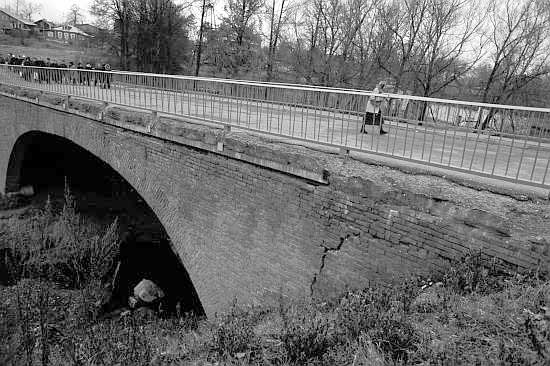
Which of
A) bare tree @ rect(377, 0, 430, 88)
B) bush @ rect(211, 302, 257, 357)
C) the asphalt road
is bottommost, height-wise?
bush @ rect(211, 302, 257, 357)

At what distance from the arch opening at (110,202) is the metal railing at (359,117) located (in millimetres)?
5204

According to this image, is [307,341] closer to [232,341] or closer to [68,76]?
[232,341]

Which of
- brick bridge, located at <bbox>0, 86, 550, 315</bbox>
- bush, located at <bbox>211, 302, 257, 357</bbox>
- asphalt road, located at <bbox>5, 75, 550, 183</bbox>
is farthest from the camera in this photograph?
asphalt road, located at <bbox>5, 75, 550, 183</bbox>

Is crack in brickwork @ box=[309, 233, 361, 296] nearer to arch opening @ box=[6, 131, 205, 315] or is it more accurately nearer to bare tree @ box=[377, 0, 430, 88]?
arch opening @ box=[6, 131, 205, 315]

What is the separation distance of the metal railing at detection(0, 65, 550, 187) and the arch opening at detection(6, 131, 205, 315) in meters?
5.20

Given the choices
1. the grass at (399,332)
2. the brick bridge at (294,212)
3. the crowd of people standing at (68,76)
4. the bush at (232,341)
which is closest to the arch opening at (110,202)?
the crowd of people standing at (68,76)

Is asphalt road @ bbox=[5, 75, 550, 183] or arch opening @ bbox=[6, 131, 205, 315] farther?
arch opening @ bbox=[6, 131, 205, 315]

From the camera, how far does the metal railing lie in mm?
4277

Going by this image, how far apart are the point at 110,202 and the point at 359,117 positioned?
1225 cm

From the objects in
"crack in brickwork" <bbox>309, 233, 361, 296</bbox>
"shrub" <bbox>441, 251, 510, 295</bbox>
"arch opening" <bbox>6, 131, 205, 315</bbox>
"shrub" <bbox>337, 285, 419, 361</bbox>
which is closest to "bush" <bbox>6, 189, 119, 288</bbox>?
"arch opening" <bbox>6, 131, 205, 315</bbox>

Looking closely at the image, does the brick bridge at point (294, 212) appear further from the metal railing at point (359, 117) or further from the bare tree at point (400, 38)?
the bare tree at point (400, 38)

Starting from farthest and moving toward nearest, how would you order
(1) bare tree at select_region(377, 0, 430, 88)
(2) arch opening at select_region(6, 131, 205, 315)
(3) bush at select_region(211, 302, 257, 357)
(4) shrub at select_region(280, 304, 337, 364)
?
1. (1) bare tree at select_region(377, 0, 430, 88)
2. (2) arch opening at select_region(6, 131, 205, 315)
3. (3) bush at select_region(211, 302, 257, 357)
4. (4) shrub at select_region(280, 304, 337, 364)

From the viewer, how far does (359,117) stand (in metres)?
5.53

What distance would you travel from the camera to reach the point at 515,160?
529 centimetres
